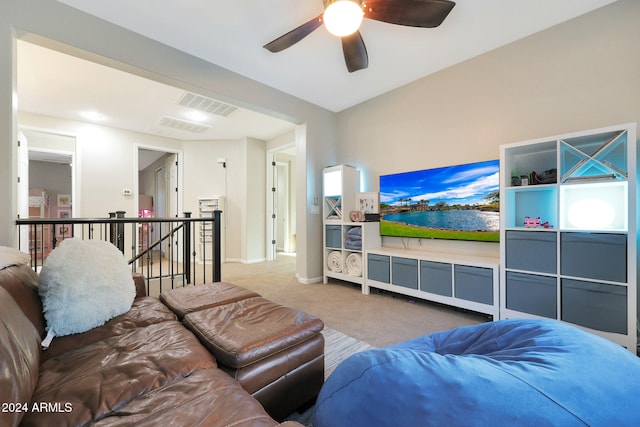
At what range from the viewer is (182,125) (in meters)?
4.67

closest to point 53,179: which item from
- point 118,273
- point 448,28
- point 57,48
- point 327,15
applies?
point 57,48

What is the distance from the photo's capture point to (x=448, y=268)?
259 cm

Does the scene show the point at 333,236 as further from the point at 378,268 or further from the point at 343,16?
the point at 343,16

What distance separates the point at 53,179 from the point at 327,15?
8.83 m

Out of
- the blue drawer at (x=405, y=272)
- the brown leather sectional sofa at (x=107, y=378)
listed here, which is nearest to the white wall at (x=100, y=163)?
the brown leather sectional sofa at (x=107, y=378)

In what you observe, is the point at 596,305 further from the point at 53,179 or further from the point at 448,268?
the point at 53,179

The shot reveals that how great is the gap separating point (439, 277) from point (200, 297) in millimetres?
2254

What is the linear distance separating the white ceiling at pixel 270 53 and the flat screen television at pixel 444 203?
122cm

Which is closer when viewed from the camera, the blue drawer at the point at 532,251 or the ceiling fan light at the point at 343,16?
the ceiling fan light at the point at 343,16

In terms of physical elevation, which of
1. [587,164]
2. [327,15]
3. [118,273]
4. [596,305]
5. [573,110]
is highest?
[327,15]

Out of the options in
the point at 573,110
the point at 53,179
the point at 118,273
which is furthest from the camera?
the point at 53,179

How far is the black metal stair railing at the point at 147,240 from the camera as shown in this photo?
7.36 ft

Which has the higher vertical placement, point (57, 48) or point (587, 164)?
point (57, 48)

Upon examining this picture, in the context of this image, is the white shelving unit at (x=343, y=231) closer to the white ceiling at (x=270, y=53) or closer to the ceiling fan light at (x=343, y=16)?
the white ceiling at (x=270, y=53)
